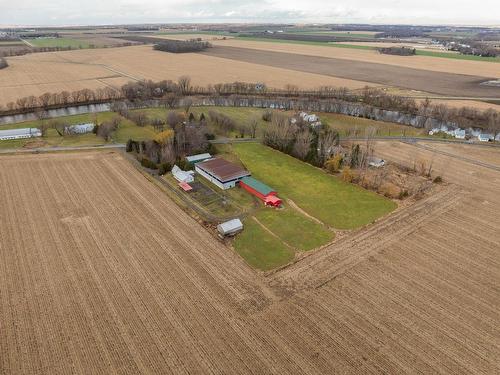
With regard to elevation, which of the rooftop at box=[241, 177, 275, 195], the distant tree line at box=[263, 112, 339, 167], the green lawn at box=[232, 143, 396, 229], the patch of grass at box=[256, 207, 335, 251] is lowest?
the patch of grass at box=[256, 207, 335, 251]

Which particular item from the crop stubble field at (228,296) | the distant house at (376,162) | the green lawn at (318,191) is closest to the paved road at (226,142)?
the green lawn at (318,191)

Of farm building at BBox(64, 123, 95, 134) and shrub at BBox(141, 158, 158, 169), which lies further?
farm building at BBox(64, 123, 95, 134)

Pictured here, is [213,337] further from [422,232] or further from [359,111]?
[359,111]

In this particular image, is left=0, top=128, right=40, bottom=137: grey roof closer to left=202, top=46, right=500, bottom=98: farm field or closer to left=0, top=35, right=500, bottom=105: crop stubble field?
left=0, top=35, right=500, bottom=105: crop stubble field

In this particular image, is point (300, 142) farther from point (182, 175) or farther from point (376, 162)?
point (182, 175)

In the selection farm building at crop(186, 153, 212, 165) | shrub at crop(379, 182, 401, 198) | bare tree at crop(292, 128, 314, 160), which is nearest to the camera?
shrub at crop(379, 182, 401, 198)

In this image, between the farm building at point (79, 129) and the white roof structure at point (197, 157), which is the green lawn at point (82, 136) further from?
the white roof structure at point (197, 157)

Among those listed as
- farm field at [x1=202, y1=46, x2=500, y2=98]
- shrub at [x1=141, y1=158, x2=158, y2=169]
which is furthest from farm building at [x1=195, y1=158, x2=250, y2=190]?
farm field at [x1=202, y1=46, x2=500, y2=98]
